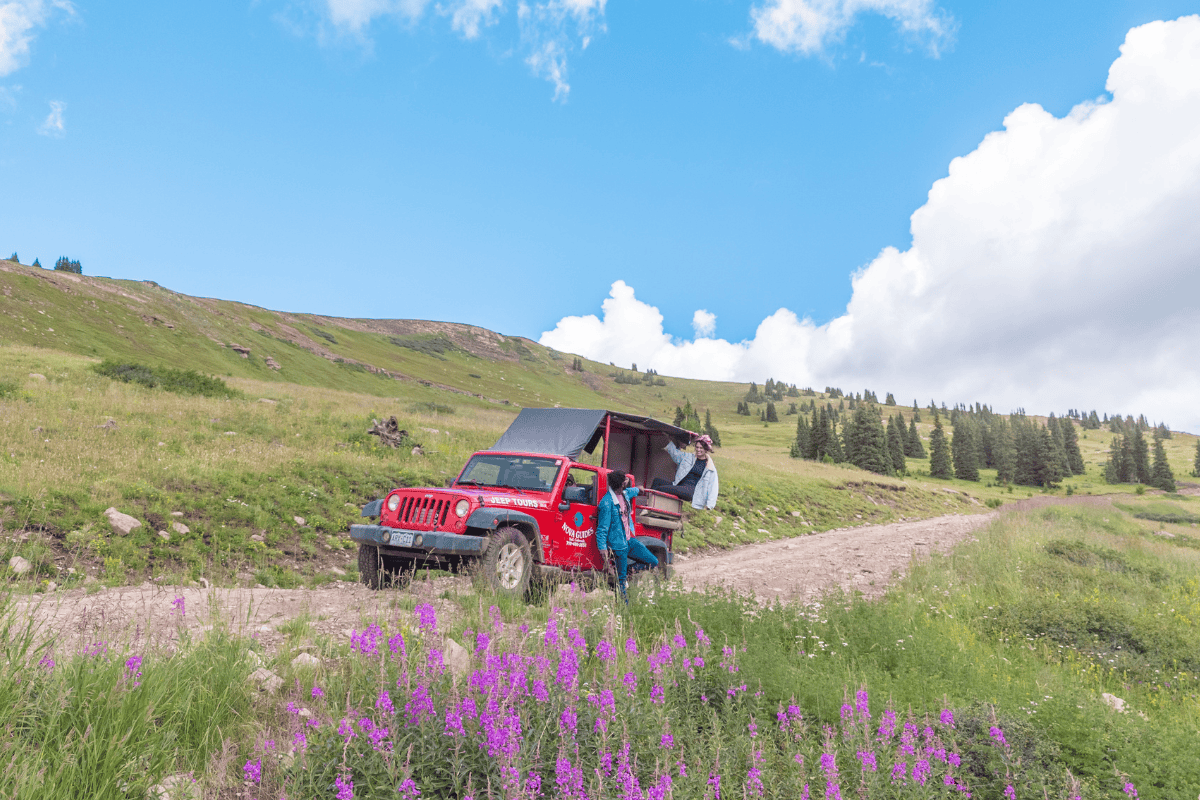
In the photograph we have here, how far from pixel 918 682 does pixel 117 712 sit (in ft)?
19.0

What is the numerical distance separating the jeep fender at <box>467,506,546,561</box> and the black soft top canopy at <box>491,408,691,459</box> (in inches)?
124

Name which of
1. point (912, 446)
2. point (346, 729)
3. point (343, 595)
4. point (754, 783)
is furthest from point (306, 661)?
point (912, 446)

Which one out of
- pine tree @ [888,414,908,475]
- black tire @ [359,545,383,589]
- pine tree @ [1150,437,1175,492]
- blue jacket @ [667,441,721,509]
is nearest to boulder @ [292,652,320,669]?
black tire @ [359,545,383,589]

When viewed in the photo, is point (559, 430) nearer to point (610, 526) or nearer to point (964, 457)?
point (610, 526)

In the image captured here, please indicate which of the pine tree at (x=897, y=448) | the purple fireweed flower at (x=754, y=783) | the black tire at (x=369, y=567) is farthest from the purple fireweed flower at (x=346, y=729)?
the pine tree at (x=897, y=448)

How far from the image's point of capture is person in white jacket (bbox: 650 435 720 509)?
12.0 metres

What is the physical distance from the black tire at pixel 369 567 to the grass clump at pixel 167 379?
1960cm

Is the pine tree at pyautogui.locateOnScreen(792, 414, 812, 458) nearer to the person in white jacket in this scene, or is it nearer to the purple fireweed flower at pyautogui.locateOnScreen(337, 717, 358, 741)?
the person in white jacket

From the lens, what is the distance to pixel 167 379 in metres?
25.4

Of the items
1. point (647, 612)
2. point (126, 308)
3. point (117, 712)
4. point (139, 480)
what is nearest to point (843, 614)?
point (647, 612)

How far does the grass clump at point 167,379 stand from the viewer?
24.3m

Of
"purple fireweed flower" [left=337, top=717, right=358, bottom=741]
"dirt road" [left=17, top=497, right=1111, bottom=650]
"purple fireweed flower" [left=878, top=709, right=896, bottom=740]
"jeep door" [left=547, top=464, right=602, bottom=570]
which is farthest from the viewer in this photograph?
"jeep door" [left=547, top=464, right=602, bottom=570]

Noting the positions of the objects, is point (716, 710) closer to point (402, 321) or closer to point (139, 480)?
point (139, 480)

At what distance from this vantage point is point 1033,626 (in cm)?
815
